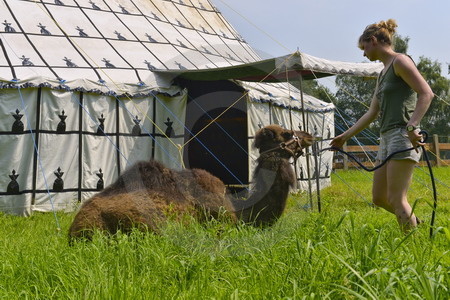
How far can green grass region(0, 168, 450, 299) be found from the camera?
212 cm

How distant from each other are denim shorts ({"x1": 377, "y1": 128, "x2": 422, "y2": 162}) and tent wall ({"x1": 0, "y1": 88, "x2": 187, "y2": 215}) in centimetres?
415

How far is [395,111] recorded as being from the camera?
3.50 meters

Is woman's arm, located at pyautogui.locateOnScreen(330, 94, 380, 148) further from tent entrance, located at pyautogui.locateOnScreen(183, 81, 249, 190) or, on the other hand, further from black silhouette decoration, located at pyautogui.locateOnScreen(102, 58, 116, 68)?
black silhouette decoration, located at pyautogui.locateOnScreen(102, 58, 116, 68)

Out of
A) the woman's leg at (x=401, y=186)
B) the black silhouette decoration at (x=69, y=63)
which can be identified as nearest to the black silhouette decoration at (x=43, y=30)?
the black silhouette decoration at (x=69, y=63)

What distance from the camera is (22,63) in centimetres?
739

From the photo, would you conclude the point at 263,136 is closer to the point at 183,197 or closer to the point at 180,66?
the point at 183,197

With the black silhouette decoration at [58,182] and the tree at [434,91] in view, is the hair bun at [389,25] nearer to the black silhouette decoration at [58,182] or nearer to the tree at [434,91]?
the black silhouette decoration at [58,182]

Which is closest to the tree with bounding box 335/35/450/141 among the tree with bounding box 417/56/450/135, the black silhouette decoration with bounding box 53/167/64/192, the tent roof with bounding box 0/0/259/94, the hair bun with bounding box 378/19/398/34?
the tree with bounding box 417/56/450/135

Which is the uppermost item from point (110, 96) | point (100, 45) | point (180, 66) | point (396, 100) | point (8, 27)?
point (8, 27)

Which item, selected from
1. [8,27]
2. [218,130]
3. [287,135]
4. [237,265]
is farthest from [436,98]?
[237,265]

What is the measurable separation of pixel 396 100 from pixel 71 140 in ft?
16.6

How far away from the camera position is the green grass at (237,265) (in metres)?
2.12

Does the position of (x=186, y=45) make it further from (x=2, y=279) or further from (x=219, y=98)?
(x=2, y=279)

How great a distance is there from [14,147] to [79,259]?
4508 mm
